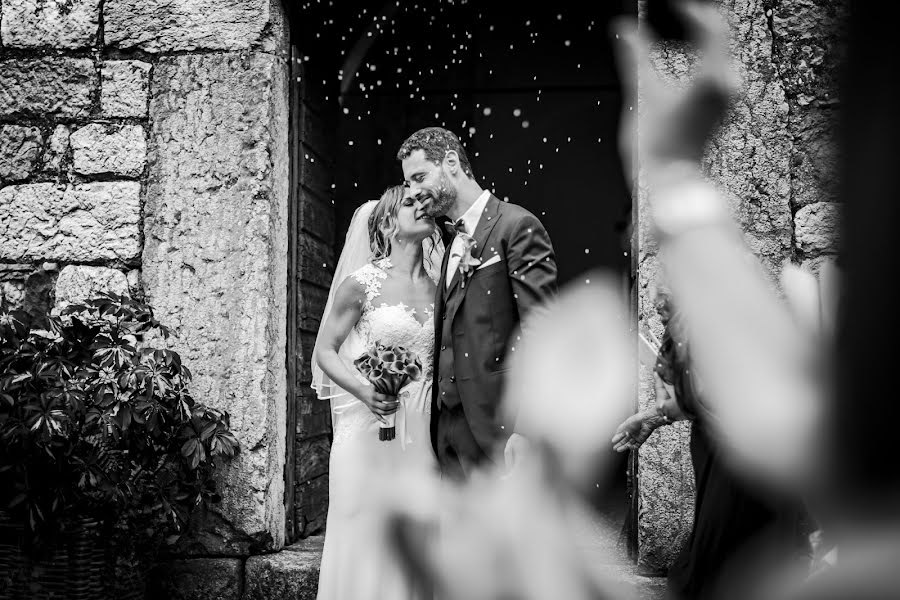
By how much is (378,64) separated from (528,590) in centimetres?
371

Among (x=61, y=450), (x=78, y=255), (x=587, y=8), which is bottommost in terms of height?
(x=61, y=450)

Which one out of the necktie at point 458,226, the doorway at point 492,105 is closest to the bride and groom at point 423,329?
the necktie at point 458,226

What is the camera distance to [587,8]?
19.0 feet

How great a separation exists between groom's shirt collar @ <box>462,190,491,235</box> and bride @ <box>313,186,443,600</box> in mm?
332

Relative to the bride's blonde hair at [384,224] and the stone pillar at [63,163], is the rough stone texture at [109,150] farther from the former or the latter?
the bride's blonde hair at [384,224]

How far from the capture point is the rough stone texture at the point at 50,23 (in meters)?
3.85

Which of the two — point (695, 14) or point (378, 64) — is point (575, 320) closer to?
point (695, 14)

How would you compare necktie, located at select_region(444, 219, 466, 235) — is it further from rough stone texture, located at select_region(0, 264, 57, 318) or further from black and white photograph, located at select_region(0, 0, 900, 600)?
rough stone texture, located at select_region(0, 264, 57, 318)

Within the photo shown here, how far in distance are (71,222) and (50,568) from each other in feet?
4.95

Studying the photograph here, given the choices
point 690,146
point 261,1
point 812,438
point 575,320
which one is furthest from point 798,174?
point 812,438

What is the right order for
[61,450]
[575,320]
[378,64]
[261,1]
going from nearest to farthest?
[61,450], [575,320], [261,1], [378,64]

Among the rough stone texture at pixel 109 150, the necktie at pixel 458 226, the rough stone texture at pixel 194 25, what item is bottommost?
the necktie at pixel 458 226

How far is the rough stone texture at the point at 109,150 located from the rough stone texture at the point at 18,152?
7.3 inches

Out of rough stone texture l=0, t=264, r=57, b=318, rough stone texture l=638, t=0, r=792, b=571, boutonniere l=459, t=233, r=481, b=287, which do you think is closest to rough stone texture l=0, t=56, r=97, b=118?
rough stone texture l=0, t=264, r=57, b=318
